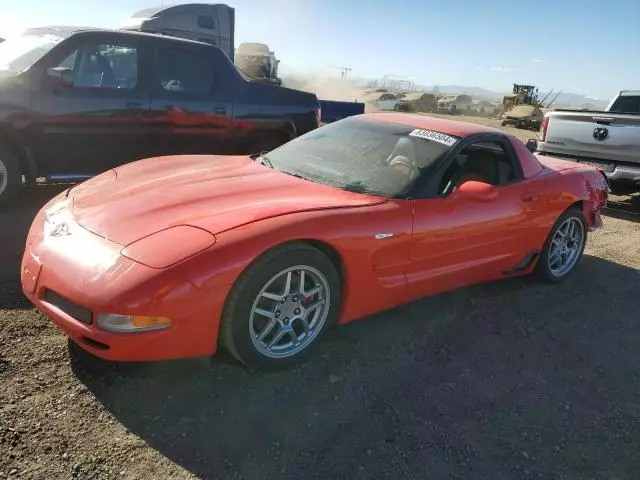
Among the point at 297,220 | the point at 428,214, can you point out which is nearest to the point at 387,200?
the point at 428,214

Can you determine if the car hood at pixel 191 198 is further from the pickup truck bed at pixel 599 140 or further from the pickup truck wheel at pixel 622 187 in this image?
the pickup truck wheel at pixel 622 187

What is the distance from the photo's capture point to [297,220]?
2725mm

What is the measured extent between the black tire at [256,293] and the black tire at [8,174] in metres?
3.42

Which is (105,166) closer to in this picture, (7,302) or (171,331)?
(7,302)

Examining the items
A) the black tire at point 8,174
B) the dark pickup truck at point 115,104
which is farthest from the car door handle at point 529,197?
the black tire at point 8,174

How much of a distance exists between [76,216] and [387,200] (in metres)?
1.73

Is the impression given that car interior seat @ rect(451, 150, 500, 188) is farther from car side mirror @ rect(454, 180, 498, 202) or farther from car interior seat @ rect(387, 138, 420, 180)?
car interior seat @ rect(387, 138, 420, 180)

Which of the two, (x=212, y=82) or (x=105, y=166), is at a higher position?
(x=212, y=82)

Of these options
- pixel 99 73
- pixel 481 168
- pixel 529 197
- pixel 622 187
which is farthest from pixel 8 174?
pixel 622 187

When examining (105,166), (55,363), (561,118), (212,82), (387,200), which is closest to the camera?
(55,363)

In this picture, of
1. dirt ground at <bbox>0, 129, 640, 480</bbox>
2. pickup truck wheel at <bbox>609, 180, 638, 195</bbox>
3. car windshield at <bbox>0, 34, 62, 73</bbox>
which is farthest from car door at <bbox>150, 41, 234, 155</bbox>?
pickup truck wheel at <bbox>609, 180, 638, 195</bbox>

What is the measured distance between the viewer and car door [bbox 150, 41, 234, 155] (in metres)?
5.59

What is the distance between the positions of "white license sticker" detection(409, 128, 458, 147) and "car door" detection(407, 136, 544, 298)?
110 millimetres

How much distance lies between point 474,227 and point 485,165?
0.69m
